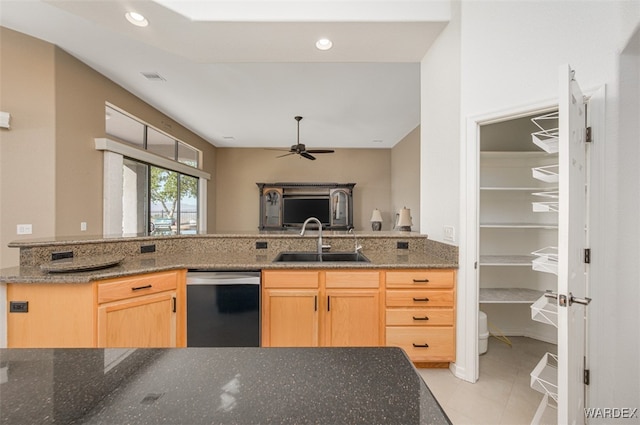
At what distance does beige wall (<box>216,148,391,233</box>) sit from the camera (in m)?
Result: 6.88

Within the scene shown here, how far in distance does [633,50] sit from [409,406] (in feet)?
6.87

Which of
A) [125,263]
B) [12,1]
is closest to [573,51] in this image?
[125,263]

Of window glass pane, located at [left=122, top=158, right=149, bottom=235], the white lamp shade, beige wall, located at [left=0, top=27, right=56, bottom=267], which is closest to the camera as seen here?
beige wall, located at [left=0, top=27, right=56, bottom=267]

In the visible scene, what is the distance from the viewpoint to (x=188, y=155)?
19.0 ft

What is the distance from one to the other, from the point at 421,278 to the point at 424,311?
252 millimetres

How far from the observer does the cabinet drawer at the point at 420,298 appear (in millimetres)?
2014

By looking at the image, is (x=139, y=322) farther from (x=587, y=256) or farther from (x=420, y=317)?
(x=587, y=256)

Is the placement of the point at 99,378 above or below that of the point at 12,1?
below

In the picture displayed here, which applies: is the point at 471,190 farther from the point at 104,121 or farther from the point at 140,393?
the point at 104,121

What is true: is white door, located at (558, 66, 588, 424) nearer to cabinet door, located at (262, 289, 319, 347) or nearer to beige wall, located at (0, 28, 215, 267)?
cabinet door, located at (262, 289, 319, 347)

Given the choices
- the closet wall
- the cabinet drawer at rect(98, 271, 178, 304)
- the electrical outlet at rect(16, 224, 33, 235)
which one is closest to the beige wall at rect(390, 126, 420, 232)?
the closet wall

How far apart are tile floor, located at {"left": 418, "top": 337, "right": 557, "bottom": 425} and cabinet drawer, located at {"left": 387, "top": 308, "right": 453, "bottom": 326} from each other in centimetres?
41

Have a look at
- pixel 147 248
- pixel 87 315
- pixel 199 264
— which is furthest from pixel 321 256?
pixel 87 315

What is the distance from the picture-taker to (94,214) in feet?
10.7
